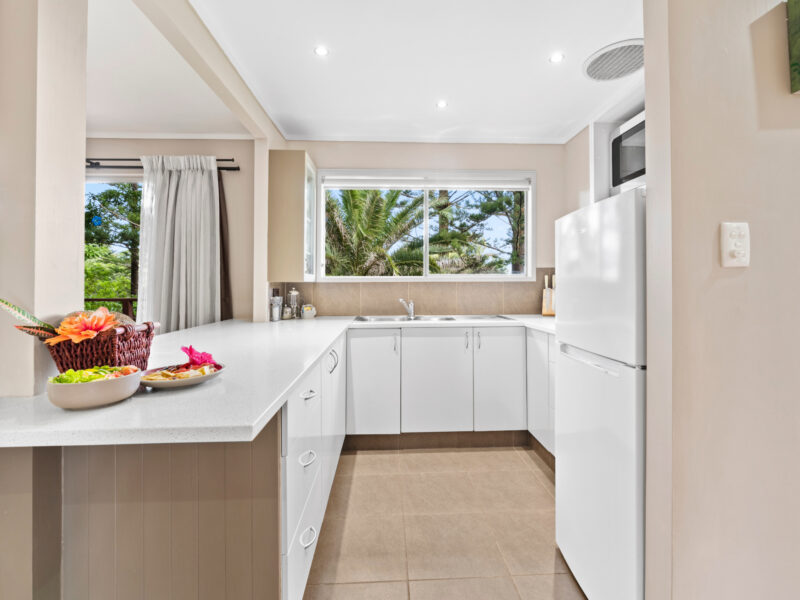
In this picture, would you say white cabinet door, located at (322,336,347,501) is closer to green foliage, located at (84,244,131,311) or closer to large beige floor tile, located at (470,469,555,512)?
large beige floor tile, located at (470,469,555,512)

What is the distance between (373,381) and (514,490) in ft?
3.81

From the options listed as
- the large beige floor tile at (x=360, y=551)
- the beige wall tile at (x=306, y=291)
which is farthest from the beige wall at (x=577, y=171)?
the large beige floor tile at (x=360, y=551)

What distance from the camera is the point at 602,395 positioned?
1341 mm

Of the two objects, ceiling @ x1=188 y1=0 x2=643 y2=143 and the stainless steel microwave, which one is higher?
ceiling @ x1=188 y1=0 x2=643 y2=143

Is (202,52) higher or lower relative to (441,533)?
higher

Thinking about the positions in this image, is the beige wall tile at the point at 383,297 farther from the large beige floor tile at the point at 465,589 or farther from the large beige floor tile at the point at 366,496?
the large beige floor tile at the point at 465,589

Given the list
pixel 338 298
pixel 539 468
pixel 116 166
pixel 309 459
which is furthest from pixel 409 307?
pixel 116 166

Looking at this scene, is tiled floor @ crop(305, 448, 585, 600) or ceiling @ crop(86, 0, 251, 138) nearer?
tiled floor @ crop(305, 448, 585, 600)

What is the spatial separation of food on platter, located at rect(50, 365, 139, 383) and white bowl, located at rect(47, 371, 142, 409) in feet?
0.05

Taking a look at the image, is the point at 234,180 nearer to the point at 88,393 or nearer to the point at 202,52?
the point at 202,52

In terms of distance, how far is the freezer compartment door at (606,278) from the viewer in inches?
45.4

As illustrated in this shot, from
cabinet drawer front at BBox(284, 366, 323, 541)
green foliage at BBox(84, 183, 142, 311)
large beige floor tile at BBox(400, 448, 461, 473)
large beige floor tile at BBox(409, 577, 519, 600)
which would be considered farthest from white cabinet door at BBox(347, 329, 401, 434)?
green foliage at BBox(84, 183, 142, 311)

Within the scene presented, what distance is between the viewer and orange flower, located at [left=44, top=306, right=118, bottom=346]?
944mm

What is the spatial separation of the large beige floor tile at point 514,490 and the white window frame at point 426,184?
1.62 meters
